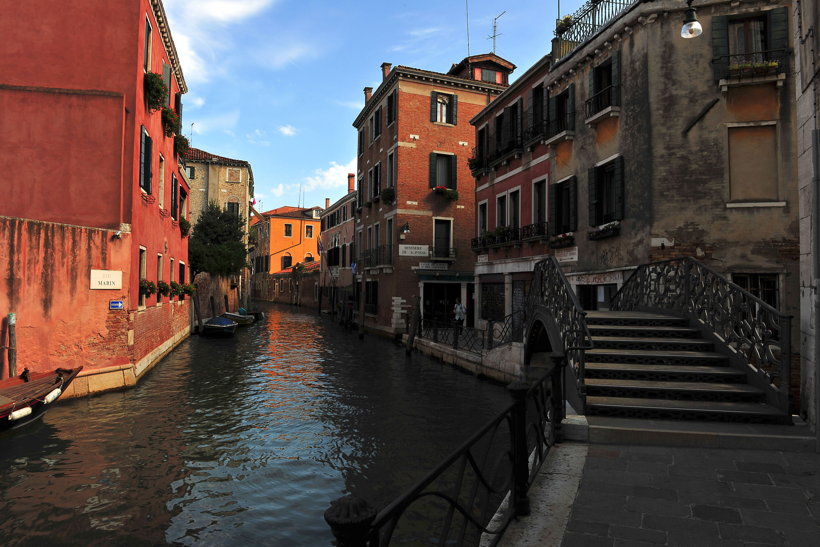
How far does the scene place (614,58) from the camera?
480 inches

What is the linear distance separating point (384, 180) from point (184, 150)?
1134cm

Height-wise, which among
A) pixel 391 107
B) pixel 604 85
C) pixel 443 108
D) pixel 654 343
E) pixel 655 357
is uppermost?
pixel 391 107

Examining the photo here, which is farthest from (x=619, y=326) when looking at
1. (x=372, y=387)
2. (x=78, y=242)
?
(x=78, y=242)

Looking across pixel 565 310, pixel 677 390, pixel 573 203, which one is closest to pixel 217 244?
pixel 573 203

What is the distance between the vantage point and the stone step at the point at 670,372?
244 inches

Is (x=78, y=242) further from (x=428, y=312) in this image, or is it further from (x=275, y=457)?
(x=428, y=312)

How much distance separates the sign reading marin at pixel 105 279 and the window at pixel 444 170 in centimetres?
1714

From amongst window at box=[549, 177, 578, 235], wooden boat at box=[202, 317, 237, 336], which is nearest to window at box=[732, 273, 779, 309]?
window at box=[549, 177, 578, 235]

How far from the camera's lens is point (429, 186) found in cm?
2547

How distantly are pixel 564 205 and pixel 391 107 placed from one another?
48.3ft

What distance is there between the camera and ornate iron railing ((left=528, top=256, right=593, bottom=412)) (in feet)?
19.9

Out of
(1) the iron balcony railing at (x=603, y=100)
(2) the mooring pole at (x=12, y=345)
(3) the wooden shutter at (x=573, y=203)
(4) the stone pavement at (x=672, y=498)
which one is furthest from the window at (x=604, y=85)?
(2) the mooring pole at (x=12, y=345)

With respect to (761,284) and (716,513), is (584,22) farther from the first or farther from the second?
(716,513)

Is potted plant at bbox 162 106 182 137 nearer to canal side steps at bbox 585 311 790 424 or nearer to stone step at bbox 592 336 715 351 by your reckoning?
canal side steps at bbox 585 311 790 424
